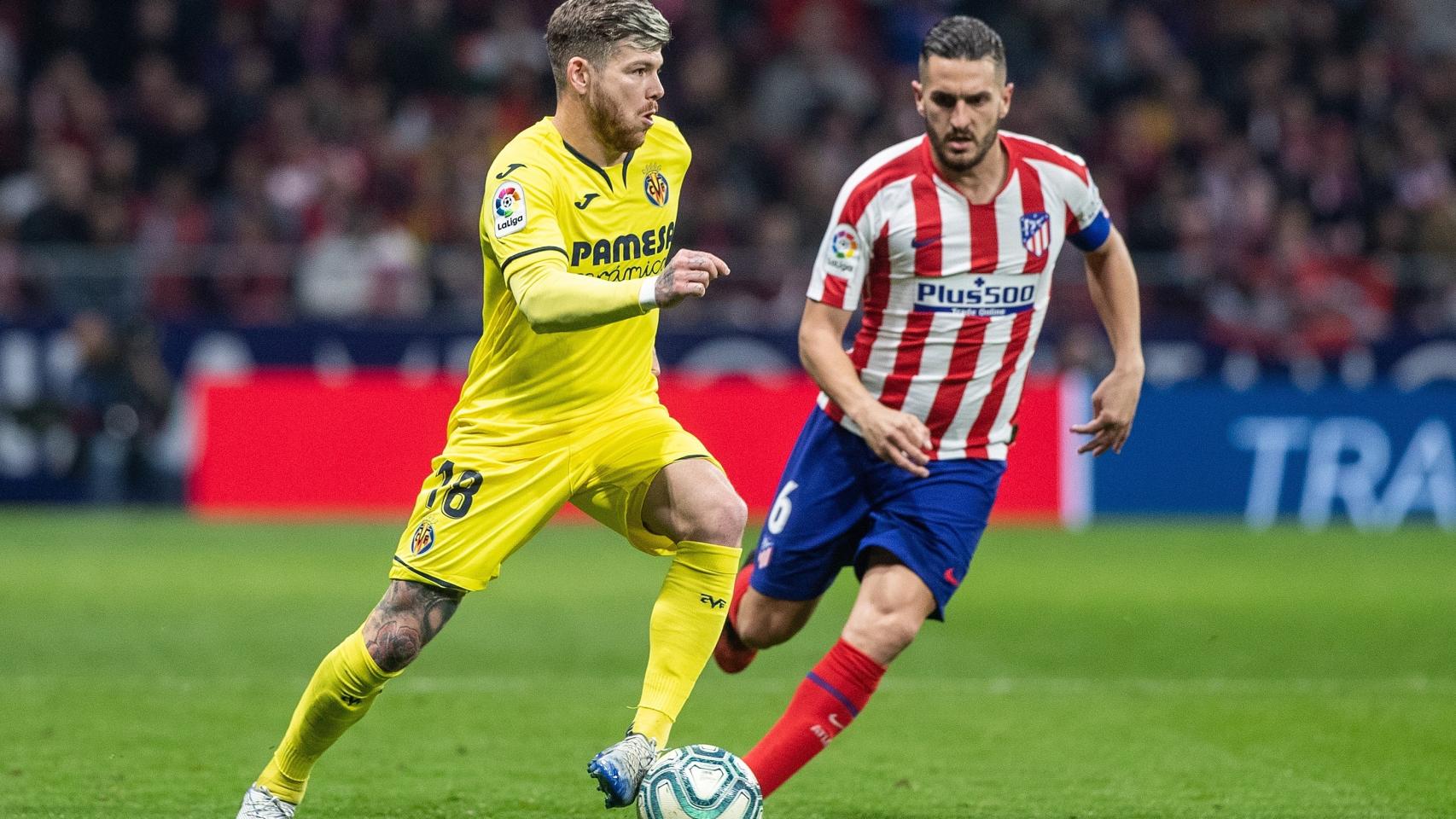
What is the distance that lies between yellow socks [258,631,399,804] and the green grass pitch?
40 centimetres

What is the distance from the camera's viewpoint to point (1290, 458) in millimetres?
15062

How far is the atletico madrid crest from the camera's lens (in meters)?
5.74

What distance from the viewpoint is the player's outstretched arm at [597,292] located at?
4.57m

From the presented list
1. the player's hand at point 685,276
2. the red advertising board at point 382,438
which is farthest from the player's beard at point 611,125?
the red advertising board at point 382,438

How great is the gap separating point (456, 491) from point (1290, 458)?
11.2 m

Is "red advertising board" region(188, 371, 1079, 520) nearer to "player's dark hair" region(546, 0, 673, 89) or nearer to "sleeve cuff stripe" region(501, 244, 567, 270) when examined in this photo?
"player's dark hair" region(546, 0, 673, 89)

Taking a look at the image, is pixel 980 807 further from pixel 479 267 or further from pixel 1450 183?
pixel 1450 183

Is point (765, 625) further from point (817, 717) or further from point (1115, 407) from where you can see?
point (1115, 407)

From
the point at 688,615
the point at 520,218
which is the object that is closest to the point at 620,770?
the point at 688,615

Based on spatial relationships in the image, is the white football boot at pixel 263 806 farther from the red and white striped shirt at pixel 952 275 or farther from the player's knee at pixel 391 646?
the red and white striped shirt at pixel 952 275

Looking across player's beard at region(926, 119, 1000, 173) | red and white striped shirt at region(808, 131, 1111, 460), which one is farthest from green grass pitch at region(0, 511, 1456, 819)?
player's beard at region(926, 119, 1000, 173)

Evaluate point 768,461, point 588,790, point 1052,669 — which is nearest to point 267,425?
point 768,461

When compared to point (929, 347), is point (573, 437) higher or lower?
lower

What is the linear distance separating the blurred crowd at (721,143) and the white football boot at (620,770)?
36.9ft
